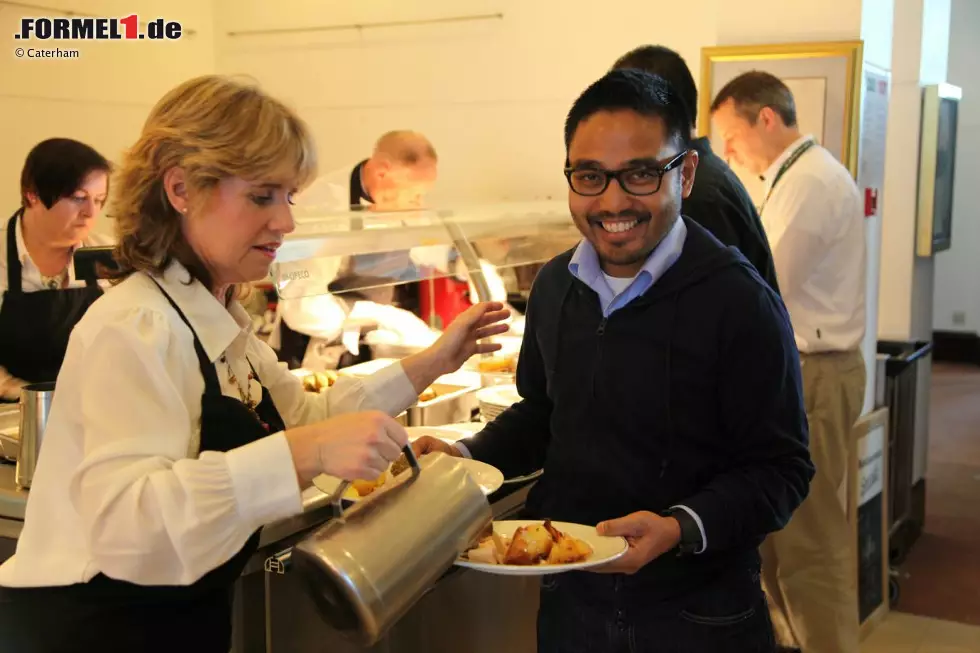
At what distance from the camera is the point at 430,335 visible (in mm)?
3717

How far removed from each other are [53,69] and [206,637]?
15.9 feet

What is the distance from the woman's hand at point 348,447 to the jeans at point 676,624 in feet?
1.82

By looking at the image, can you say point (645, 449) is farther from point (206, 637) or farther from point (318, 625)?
point (318, 625)

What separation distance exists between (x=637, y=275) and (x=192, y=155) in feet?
2.35

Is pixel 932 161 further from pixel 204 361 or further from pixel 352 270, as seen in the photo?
pixel 204 361

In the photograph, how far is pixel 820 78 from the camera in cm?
380

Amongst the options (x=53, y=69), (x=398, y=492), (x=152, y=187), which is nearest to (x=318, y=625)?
(x=398, y=492)

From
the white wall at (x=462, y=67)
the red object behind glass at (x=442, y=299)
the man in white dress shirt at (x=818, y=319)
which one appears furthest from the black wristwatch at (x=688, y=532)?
the white wall at (x=462, y=67)

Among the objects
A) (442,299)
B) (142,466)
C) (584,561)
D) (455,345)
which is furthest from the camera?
(442,299)

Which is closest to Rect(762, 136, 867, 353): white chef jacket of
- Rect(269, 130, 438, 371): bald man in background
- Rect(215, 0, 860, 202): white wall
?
Rect(269, 130, 438, 371): bald man in background

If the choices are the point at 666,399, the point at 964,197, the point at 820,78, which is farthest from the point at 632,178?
the point at 964,197

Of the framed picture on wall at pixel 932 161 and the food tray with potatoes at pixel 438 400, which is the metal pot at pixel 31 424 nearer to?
the food tray with potatoes at pixel 438 400

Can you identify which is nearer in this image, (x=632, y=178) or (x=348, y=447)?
(x=348, y=447)

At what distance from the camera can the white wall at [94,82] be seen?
17.4 feet
